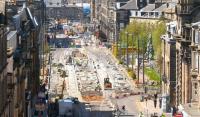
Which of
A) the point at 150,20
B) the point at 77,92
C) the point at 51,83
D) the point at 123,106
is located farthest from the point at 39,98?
the point at 150,20

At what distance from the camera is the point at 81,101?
343 feet

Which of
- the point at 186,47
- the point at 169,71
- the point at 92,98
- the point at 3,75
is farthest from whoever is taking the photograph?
the point at 92,98

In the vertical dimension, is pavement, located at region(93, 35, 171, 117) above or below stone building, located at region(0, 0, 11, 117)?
below

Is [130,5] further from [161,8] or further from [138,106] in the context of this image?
[138,106]

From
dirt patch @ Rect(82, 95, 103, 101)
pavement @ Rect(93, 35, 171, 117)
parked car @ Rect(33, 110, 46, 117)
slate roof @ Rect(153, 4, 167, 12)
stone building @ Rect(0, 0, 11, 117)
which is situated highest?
stone building @ Rect(0, 0, 11, 117)

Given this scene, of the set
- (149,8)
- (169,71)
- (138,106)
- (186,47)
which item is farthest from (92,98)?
(149,8)

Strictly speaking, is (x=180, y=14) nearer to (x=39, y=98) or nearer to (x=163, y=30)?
(x=39, y=98)

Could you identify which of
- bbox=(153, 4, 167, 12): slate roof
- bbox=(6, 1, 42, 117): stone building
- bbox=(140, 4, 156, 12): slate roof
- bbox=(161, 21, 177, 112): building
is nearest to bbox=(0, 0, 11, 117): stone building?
bbox=(6, 1, 42, 117): stone building

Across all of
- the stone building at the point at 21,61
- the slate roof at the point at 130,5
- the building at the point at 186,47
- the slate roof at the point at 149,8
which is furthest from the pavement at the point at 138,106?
the slate roof at the point at 130,5

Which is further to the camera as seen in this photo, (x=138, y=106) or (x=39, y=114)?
(x=138, y=106)

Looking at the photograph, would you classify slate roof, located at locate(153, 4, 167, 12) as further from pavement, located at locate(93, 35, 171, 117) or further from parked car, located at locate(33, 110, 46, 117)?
parked car, located at locate(33, 110, 46, 117)

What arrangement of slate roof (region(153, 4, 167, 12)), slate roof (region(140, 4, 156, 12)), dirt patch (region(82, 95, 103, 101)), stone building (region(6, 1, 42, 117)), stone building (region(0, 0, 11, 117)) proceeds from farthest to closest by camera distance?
1. slate roof (region(140, 4, 156, 12))
2. slate roof (region(153, 4, 167, 12))
3. dirt patch (region(82, 95, 103, 101))
4. stone building (region(6, 1, 42, 117))
5. stone building (region(0, 0, 11, 117))

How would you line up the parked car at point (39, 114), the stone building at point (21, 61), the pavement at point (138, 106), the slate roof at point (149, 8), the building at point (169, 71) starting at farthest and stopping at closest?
1. the slate roof at point (149, 8)
2. the pavement at point (138, 106)
3. the building at point (169, 71)
4. the parked car at point (39, 114)
5. the stone building at point (21, 61)

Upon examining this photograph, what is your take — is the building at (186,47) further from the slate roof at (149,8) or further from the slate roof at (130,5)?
the slate roof at (130,5)
